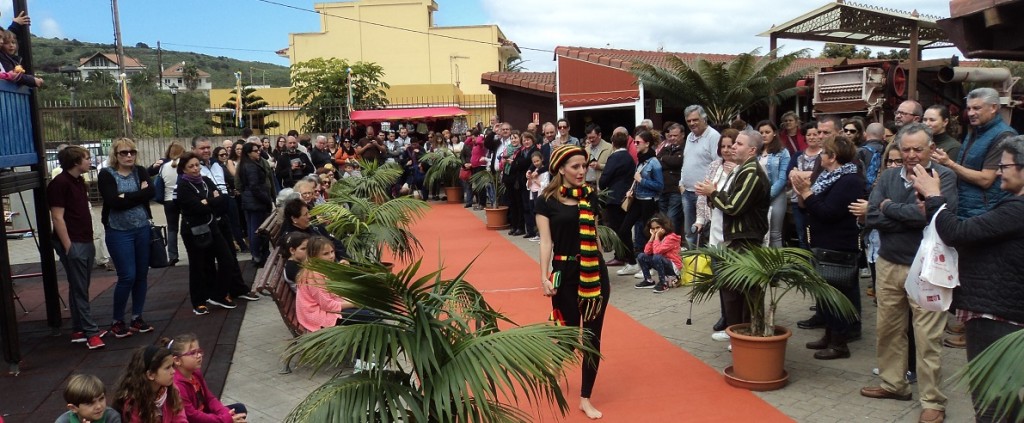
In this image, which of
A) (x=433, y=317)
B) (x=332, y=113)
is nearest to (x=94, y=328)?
(x=433, y=317)

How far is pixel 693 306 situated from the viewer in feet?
25.7

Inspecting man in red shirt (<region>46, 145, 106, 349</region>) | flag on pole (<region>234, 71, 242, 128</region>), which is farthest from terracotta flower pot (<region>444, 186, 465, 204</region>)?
man in red shirt (<region>46, 145, 106, 349</region>)

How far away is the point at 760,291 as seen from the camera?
5.42 meters

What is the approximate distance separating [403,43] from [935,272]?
150 feet

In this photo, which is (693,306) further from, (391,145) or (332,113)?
(332,113)

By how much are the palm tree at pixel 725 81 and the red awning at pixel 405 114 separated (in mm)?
8703

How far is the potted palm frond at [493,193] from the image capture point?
13.9 metres

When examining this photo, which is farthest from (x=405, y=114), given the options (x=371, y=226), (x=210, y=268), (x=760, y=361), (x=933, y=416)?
(x=933, y=416)

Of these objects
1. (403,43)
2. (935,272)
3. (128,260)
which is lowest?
(128,260)

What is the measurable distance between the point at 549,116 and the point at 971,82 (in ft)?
34.4

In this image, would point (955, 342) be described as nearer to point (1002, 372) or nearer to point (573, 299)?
point (573, 299)

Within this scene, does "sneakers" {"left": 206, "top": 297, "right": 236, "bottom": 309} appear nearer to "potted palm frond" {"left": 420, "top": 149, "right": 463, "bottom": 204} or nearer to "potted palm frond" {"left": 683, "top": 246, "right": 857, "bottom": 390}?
"potted palm frond" {"left": 683, "top": 246, "right": 857, "bottom": 390}

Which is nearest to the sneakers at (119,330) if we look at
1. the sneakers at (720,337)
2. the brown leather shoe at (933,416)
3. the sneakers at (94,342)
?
the sneakers at (94,342)

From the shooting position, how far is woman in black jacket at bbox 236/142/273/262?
1070 cm
